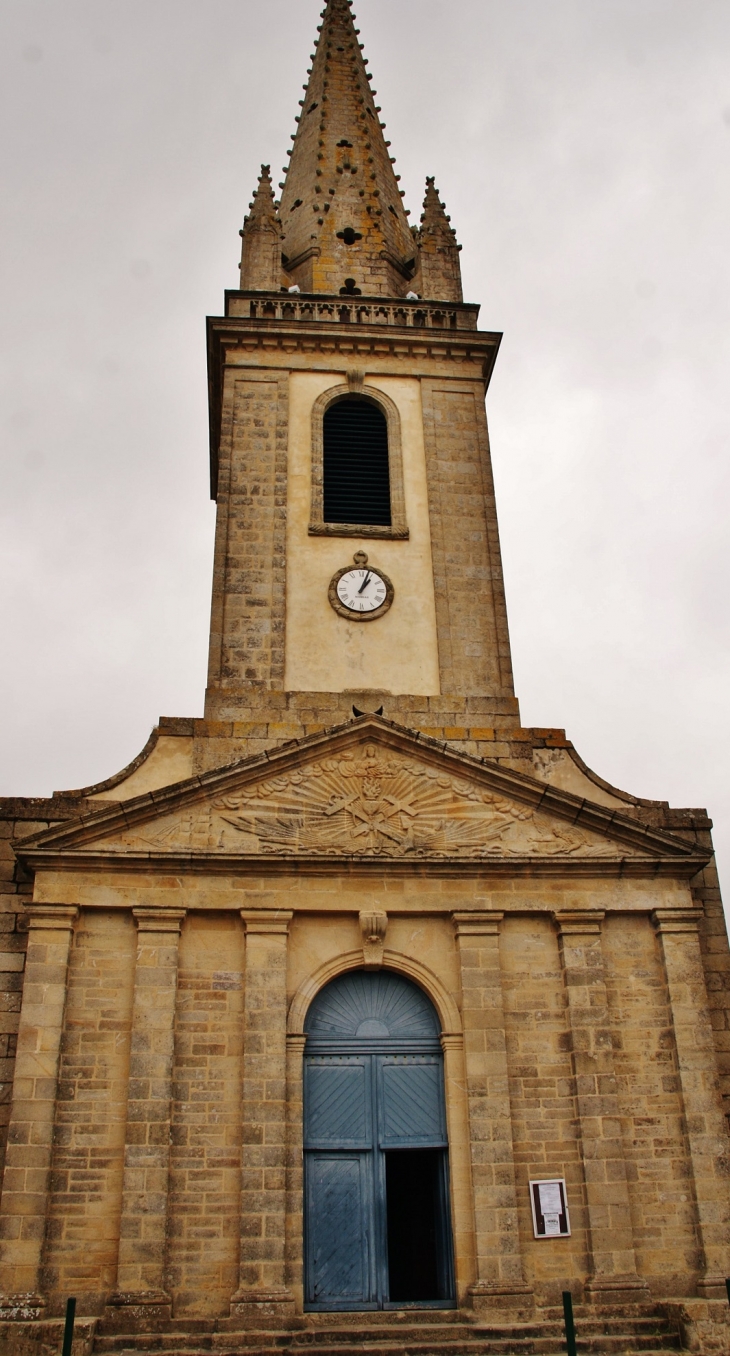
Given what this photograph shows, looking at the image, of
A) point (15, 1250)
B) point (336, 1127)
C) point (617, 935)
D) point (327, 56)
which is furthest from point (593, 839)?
point (327, 56)

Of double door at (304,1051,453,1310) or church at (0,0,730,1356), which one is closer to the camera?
church at (0,0,730,1356)

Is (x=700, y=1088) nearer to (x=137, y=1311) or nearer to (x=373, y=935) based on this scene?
(x=373, y=935)

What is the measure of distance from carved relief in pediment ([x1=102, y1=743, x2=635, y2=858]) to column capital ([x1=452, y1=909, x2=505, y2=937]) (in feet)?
2.13

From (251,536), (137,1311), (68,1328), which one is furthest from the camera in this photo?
(251,536)

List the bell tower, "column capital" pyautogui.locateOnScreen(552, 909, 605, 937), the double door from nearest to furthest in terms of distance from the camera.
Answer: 1. the double door
2. "column capital" pyautogui.locateOnScreen(552, 909, 605, 937)
3. the bell tower

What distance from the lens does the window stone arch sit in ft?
51.4

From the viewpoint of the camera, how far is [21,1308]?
1021 centimetres

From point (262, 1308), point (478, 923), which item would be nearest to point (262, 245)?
point (478, 923)

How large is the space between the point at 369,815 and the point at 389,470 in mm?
5799

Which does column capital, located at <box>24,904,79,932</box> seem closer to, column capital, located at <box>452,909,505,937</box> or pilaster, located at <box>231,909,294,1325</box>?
pilaster, located at <box>231,909,294,1325</box>

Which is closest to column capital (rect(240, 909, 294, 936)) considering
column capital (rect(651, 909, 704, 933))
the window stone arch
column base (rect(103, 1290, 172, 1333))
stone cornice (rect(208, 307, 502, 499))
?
column base (rect(103, 1290, 172, 1333))

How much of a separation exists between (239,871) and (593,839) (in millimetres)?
4059

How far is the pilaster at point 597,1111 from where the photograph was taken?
11.1 m

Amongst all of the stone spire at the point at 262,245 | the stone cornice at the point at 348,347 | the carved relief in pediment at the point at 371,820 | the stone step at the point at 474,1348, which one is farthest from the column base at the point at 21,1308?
the stone spire at the point at 262,245
